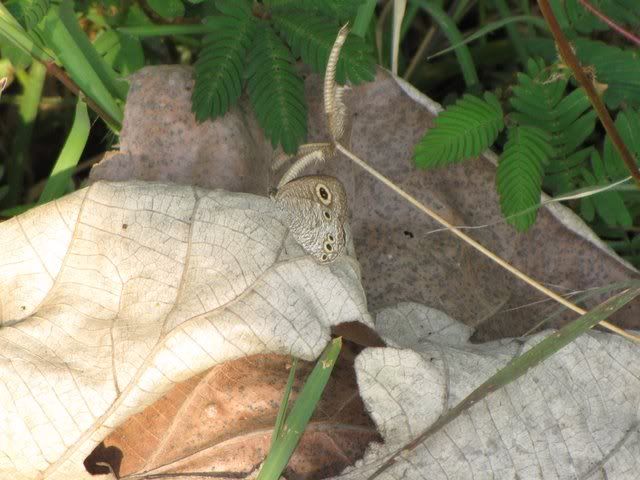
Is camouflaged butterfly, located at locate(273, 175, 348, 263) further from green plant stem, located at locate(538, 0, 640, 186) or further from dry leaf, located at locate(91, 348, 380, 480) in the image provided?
green plant stem, located at locate(538, 0, 640, 186)

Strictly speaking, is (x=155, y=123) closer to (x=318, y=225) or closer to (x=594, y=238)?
(x=318, y=225)

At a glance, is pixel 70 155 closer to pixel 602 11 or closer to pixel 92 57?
pixel 92 57

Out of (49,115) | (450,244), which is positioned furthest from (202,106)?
(49,115)

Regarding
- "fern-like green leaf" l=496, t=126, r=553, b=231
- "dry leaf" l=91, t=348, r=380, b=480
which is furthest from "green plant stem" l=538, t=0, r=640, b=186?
"dry leaf" l=91, t=348, r=380, b=480

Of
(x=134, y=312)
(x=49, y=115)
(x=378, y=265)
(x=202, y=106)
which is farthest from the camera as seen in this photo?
(x=49, y=115)

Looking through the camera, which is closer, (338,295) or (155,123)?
(338,295)

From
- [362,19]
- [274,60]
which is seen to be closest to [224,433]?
[274,60]

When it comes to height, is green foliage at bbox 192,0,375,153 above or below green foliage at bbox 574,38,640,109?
above
